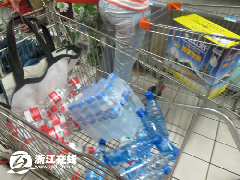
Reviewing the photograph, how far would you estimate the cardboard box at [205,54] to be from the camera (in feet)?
4.58

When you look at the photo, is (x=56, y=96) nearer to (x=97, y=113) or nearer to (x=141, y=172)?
(x=97, y=113)

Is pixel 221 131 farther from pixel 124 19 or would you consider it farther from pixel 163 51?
pixel 124 19

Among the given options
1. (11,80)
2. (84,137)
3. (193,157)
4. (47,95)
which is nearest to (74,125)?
(84,137)

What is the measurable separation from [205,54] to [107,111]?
0.89 m

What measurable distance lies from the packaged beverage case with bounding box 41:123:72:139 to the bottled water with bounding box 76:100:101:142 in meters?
0.15

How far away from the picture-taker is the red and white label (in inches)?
56.9

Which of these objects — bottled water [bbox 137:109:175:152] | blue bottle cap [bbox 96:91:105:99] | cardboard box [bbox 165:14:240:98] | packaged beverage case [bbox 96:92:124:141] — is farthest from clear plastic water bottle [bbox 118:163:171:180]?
cardboard box [bbox 165:14:240:98]

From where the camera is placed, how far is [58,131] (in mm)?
1479

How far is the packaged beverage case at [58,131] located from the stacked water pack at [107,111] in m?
0.16

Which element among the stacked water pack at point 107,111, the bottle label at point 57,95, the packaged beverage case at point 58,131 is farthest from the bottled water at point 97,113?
the bottle label at point 57,95

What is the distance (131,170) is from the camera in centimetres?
125

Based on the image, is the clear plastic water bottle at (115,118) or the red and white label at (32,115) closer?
the clear plastic water bottle at (115,118)
